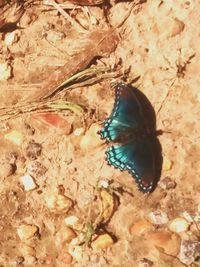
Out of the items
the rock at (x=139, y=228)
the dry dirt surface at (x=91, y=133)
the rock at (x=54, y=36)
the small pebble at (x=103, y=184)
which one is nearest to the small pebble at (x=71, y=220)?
the dry dirt surface at (x=91, y=133)

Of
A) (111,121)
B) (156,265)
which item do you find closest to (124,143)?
(111,121)

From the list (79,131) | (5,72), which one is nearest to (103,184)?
(79,131)

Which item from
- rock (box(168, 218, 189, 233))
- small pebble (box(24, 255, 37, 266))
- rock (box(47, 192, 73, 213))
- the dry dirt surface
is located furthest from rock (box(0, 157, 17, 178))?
rock (box(168, 218, 189, 233))

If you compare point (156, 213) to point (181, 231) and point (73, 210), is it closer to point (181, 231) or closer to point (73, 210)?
point (181, 231)

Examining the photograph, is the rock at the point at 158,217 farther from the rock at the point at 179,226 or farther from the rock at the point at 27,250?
the rock at the point at 27,250

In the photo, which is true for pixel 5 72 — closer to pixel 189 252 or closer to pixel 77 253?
pixel 77 253
